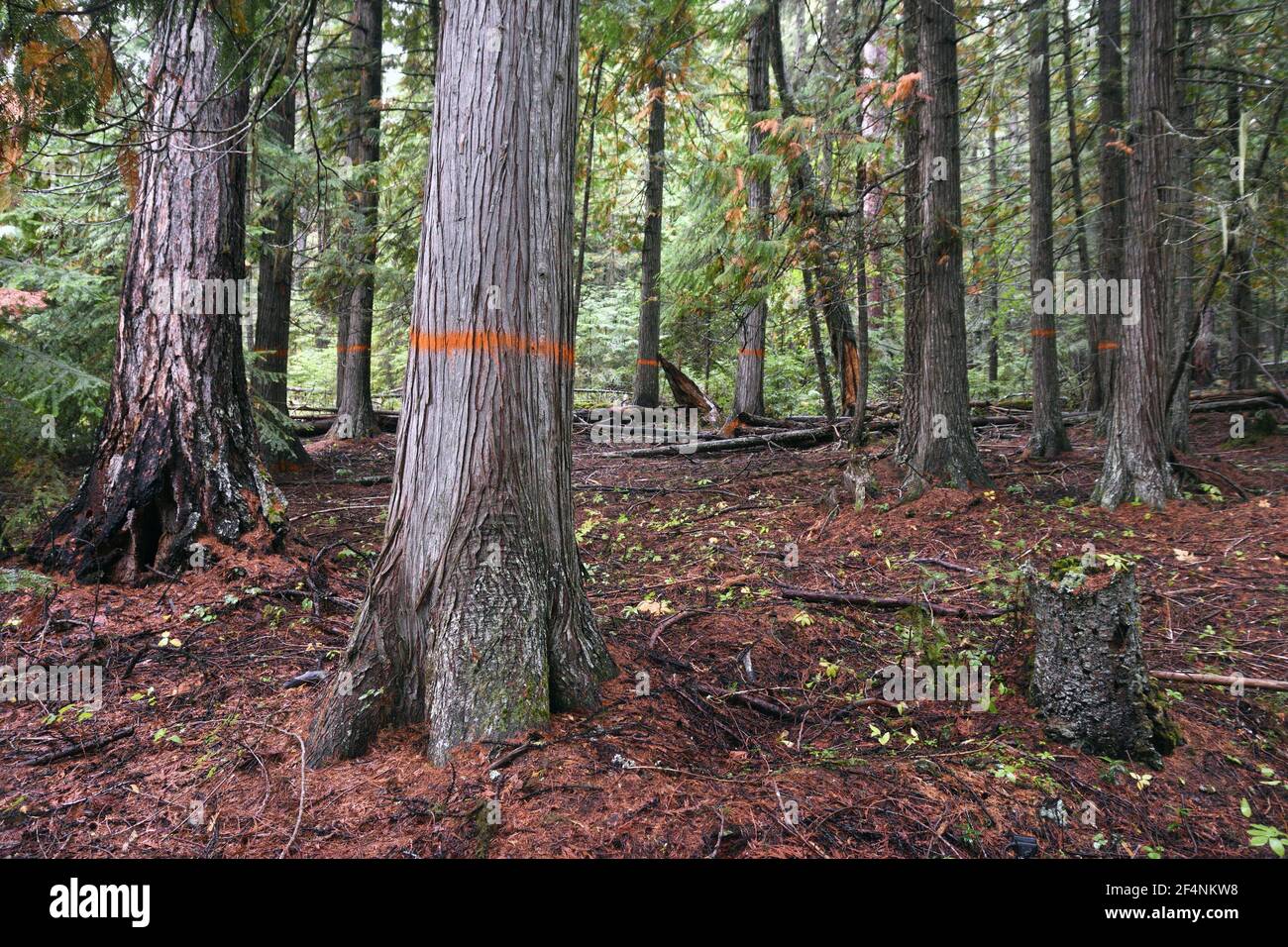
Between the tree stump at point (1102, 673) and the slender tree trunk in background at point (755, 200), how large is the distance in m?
5.60

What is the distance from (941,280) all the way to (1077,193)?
17.7 ft

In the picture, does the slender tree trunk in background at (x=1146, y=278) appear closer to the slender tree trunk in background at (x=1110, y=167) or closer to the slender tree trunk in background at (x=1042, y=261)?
the slender tree trunk in background at (x=1042, y=261)

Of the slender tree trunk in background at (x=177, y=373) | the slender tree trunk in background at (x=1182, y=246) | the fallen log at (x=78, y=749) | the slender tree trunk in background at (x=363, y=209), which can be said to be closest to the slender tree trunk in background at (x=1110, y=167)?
the slender tree trunk in background at (x=1182, y=246)

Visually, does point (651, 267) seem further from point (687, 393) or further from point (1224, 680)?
point (1224, 680)

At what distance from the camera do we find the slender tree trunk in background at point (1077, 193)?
935cm

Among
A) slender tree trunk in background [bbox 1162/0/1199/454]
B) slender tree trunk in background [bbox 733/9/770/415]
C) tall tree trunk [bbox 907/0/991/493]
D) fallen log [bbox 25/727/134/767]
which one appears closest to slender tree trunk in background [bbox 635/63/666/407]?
slender tree trunk in background [bbox 733/9/770/415]

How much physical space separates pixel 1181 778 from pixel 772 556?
3432mm

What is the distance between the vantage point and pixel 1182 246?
360 inches

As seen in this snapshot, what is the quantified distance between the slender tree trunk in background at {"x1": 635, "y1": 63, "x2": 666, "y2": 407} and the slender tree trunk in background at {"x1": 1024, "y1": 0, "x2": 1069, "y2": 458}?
5.92 m

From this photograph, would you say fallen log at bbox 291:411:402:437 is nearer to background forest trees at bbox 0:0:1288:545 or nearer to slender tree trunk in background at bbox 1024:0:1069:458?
background forest trees at bbox 0:0:1288:545

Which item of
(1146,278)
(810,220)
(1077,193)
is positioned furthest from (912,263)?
(1077,193)

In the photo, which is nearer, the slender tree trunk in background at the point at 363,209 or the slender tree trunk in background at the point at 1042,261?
the slender tree trunk in background at the point at 1042,261

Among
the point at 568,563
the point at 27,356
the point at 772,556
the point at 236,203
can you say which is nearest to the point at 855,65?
the point at 772,556

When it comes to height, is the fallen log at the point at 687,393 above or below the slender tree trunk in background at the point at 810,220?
below
